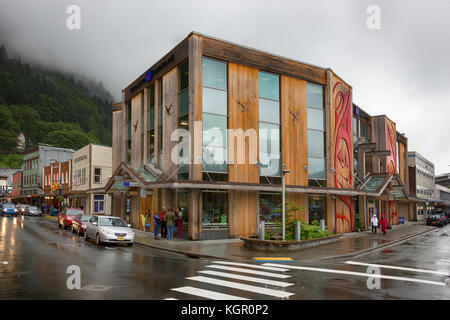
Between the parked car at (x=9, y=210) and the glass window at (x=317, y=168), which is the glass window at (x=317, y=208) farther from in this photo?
the parked car at (x=9, y=210)

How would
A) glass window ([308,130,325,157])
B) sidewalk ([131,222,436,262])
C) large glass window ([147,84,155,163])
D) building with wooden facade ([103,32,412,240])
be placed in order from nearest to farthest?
sidewalk ([131,222,436,262]), building with wooden facade ([103,32,412,240]), glass window ([308,130,325,157]), large glass window ([147,84,155,163])

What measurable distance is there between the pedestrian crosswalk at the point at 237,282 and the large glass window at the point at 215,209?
8450 millimetres

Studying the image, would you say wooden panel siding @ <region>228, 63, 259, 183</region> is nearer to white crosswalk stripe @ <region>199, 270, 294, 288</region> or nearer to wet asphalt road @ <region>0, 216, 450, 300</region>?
wet asphalt road @ <region>0, 216, 450, 300</region>

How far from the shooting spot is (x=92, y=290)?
8398mm

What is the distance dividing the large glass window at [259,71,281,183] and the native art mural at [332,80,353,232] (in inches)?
231

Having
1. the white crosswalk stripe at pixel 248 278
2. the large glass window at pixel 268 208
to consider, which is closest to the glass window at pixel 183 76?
the large glass window at pixel 268 208

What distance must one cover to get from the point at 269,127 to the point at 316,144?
190 inches

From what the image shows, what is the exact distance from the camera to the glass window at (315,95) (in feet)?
89.1

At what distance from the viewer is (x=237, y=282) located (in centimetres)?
977

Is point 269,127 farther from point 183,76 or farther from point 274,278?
point 274,278

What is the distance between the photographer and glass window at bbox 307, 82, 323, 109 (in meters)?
27.2

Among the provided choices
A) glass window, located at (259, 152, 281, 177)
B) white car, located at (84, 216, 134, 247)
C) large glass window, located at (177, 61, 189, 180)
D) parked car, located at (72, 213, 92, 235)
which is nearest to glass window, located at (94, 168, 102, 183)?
parked car, located at (72, 213, 92, 235)

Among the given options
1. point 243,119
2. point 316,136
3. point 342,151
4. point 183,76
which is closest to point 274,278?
point 243,119

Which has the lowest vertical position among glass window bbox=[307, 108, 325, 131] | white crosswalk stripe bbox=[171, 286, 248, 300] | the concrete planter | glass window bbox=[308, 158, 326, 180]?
the concrete planter
